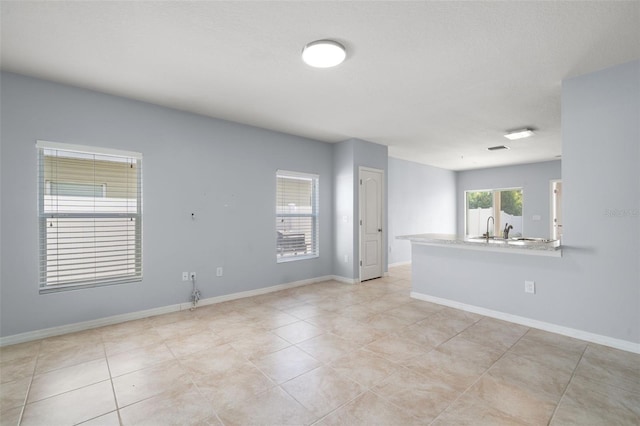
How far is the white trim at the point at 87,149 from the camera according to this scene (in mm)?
3031

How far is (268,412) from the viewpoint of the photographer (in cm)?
187

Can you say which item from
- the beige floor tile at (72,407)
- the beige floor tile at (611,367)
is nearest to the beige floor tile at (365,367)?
the beige floor tile at (611,367)

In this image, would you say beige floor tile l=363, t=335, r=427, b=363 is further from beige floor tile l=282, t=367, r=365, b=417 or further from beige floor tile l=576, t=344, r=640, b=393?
beige floor tile l=576, t=344, r=640, b=393

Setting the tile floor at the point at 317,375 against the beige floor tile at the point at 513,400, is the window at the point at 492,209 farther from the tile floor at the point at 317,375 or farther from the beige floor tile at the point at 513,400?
the beige floor tile at the point at 513,400

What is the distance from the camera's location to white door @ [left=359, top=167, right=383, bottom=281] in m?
5.54

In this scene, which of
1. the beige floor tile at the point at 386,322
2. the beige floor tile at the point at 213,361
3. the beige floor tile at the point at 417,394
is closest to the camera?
the beige floor tile at the point at 417,394

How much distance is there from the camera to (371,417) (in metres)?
1.82

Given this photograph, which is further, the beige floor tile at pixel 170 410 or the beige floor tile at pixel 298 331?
the beige floor tile at pixel 298 331

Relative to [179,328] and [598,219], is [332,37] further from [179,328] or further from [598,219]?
[179,328]

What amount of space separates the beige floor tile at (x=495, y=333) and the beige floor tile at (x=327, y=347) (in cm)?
126

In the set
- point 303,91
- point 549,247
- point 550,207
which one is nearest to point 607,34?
point 549,247

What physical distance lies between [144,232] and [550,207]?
895cm

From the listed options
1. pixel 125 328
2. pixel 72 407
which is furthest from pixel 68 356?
pixel 72 407

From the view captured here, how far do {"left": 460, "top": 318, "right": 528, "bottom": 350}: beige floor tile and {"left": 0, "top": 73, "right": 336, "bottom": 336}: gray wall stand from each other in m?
2.86
